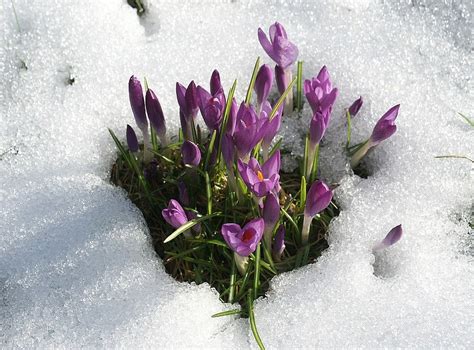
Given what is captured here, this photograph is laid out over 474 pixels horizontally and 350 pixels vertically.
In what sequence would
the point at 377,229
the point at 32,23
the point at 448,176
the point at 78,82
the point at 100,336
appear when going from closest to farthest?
the point at 100,336 → the point at 377,229 → the point at 448,176 → the point at 78,82 → the point at 32,23

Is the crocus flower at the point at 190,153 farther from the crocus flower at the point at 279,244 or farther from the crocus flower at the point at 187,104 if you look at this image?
the crocus flower at the point at 279,244

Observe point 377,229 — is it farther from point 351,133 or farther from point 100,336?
point 100,336

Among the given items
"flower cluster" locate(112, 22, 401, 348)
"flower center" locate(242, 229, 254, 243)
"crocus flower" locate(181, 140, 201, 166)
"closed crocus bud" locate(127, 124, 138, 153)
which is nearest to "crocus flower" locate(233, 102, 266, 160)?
"flower cluster" locate(112, 22, 401, 348)

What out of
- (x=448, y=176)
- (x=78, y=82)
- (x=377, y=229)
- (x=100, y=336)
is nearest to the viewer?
(x=100, y=336)

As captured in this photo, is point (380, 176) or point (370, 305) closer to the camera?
point (370, 305)

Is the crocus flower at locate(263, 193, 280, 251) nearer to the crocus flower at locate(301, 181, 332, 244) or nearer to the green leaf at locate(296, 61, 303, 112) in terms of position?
the crocus flower at locate(301, 181, 332, 244)

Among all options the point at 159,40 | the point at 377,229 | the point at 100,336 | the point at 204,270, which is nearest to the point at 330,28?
the point at 159,40

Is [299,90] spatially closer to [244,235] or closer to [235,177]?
[235,177]
